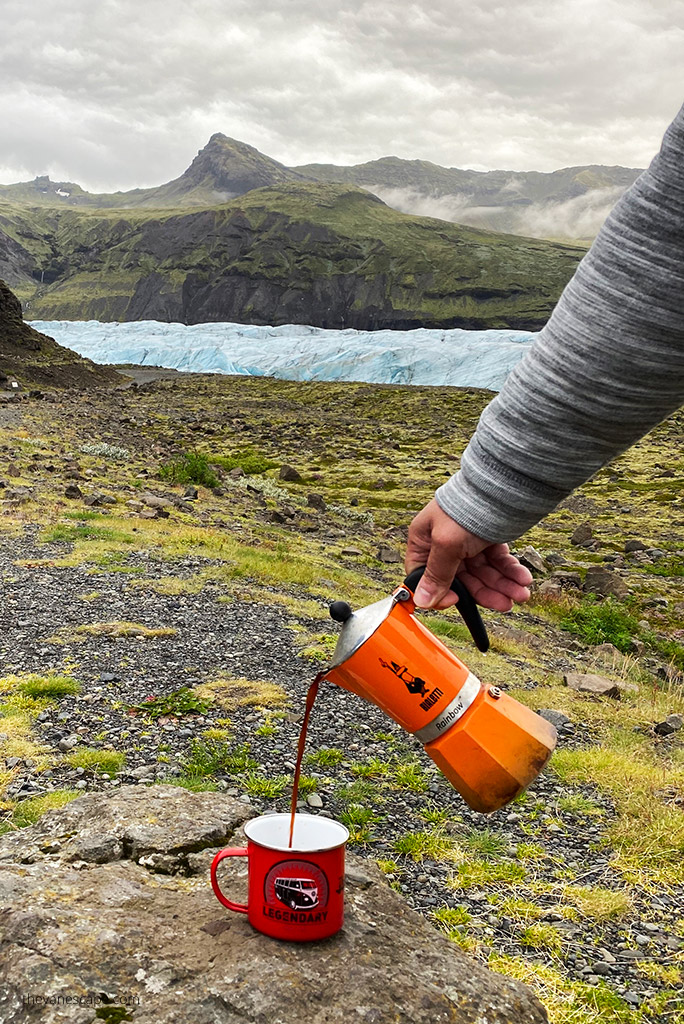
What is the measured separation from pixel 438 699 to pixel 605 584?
1451 cm

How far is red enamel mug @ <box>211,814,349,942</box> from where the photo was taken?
320 centimetres

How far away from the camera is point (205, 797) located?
16.3 ft

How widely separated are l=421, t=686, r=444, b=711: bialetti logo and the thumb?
0.35 m

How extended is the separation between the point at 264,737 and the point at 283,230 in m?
193

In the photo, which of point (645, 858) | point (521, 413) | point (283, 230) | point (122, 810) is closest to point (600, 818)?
point (645, 858)

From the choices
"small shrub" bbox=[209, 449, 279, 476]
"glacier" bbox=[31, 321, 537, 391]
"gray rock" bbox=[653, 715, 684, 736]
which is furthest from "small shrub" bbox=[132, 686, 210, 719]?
"glacier" bbox=[31, 321, 537, 391]

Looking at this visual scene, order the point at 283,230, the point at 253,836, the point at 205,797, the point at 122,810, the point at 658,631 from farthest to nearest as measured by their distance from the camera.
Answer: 1. the point at 283,230
2. the point at 658,631
3. the point at 205,797
4. the point at 122,810
5. the point at 253,836

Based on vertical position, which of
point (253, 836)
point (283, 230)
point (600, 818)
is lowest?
point (600, 818)

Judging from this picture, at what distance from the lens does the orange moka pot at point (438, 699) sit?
3.21 meters

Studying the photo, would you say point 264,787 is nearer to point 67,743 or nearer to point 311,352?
point 67,743

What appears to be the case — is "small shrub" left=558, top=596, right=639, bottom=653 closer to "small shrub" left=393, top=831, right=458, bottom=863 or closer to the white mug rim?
"small shrub" left=393, top=831, right=458, bottom=863

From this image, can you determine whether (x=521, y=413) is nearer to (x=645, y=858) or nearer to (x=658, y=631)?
(x=645, y=858)

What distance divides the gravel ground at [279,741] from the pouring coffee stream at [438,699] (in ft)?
6.26

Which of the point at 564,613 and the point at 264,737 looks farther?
the point at 564,613
